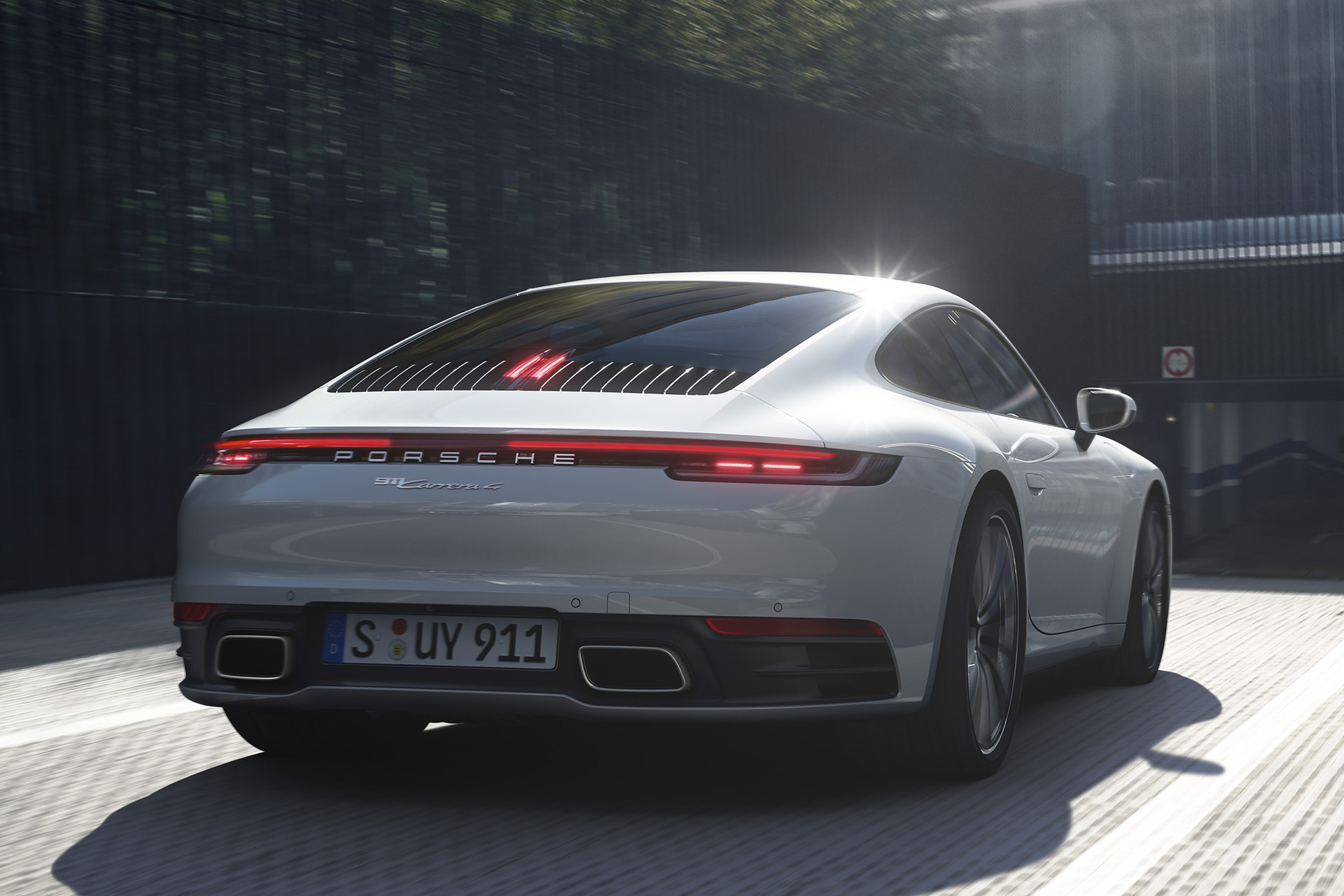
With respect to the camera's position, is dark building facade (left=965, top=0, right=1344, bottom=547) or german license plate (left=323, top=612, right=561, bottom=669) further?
dark building facade (left=965, top=0, right=1344, bottom=547)

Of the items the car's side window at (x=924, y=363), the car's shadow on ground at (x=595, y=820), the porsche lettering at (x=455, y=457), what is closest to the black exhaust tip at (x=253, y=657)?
the car's shadow on ground at (x=595, y=820)

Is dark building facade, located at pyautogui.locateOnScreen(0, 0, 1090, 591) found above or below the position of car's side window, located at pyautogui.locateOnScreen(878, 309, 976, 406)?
above

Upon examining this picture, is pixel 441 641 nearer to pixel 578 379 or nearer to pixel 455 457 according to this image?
pixel 455 457

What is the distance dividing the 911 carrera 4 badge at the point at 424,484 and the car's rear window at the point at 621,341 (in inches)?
14.9

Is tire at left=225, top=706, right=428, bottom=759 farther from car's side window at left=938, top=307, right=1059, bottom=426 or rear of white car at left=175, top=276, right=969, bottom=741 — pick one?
car's side window at left=938, top=307, right=1059, bottom=426

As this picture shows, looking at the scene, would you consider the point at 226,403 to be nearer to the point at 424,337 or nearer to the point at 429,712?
the point at 424,337

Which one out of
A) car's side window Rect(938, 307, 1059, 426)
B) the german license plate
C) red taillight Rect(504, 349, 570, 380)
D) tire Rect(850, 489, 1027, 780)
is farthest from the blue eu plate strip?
car's side window Rect(938, 307, 1059, 426)

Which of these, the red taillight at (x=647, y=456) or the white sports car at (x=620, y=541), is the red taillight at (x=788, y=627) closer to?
the white sports car at (x=620, y=541)

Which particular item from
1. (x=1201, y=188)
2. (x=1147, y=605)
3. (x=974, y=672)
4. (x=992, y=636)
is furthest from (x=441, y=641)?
(x=1201, y=188)

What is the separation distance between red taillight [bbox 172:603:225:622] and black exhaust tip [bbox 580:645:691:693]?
3.26ft

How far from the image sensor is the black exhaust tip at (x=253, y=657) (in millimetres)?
4027

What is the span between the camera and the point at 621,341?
4449mm

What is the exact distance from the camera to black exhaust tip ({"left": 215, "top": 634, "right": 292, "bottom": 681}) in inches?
159

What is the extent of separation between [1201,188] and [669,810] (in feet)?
89.0
